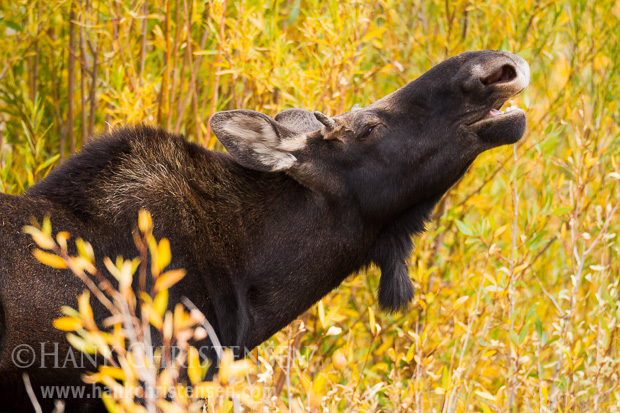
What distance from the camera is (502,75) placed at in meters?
4.18

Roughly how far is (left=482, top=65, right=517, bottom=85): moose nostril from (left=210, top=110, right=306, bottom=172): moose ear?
1158 millimetres

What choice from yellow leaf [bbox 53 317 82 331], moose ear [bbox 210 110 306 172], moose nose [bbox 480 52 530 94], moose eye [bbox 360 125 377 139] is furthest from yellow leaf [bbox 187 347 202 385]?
moose nose [bbox 480 52 530 94]

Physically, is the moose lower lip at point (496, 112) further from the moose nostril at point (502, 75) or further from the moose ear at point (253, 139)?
the moose ear at point (253, 139)

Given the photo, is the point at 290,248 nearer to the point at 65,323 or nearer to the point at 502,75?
the point at 502,75

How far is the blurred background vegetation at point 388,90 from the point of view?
5.24 m

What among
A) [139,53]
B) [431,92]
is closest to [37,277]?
[431,92]

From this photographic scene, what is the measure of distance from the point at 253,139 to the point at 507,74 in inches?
57.1

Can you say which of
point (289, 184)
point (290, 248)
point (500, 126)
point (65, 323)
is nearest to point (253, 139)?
point (289, 184)

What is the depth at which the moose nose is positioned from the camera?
161 inches

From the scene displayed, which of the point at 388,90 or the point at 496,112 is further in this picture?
the point at 388,90

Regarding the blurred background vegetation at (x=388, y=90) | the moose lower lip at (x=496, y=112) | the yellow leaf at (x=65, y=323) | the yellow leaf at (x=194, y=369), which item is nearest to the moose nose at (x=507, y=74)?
the moose lower lip at (x=496, y=112)

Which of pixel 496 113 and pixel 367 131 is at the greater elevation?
pixel 496 113

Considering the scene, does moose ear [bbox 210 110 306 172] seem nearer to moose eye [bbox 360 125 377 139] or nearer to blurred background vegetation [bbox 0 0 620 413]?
moose eye [bbox 360 125 377 139]

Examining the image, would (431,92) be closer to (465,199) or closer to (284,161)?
(284,161)
